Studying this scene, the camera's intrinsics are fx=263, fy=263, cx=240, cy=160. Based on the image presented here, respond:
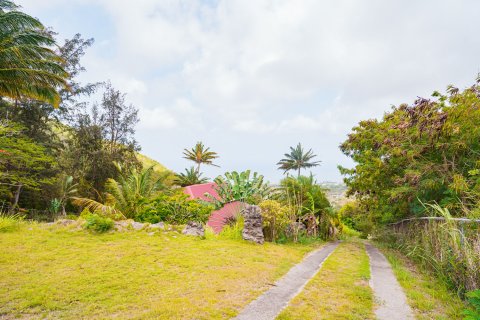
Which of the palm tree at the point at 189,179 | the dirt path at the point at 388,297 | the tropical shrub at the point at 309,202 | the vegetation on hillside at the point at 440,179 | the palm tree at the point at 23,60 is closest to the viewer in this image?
the dirt path at the point at 388,297

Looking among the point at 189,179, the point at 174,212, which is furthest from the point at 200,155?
the point at 174,212

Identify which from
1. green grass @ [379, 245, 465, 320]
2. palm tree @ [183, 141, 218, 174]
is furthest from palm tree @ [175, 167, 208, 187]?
green grass @ [379, 245, 465, 320]

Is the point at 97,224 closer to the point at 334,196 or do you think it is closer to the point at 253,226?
the point at 253,226

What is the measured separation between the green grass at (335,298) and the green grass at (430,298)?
0.63 m

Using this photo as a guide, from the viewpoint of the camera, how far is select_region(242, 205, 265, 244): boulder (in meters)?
9.16

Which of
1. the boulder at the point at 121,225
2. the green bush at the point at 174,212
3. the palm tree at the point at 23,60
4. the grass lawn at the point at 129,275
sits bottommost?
the grass lawn at the point at 129,275

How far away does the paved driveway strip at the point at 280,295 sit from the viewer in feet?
11.4

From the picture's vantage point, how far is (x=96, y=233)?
870cm

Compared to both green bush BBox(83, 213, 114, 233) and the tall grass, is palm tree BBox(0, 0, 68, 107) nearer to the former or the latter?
green bush BBox(83, 213, 114, 233)

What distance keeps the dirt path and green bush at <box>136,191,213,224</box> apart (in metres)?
7.00

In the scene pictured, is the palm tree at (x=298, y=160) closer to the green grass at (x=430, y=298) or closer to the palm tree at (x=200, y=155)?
the palm tree at (x=200, y=155)

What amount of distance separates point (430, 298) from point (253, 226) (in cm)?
567

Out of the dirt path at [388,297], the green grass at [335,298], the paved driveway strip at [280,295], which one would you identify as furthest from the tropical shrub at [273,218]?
the dirt path at [388,297]

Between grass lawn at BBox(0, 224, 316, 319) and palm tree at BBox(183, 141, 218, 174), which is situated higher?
palm tree at BBox(183, 141, 218, 174)
